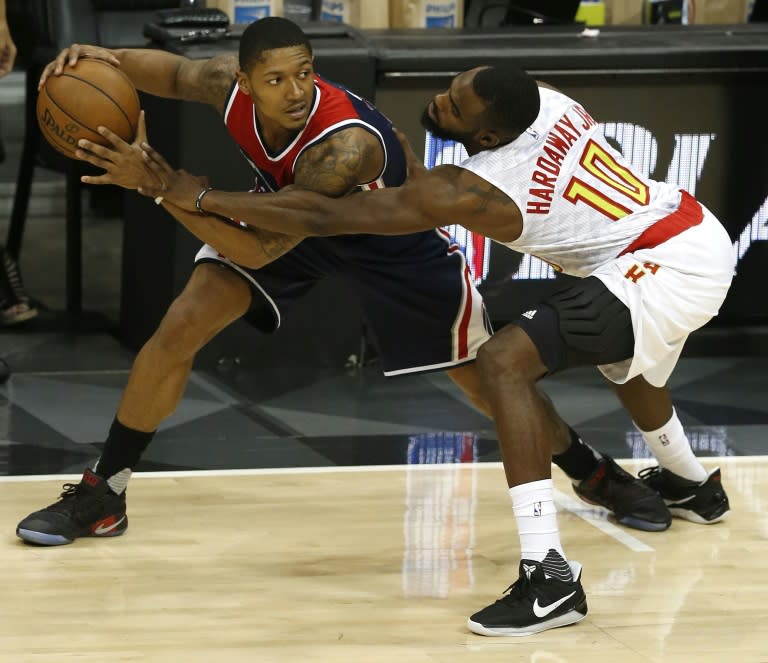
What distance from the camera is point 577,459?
424 centimetres

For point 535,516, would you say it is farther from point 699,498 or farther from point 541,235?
point 699,498

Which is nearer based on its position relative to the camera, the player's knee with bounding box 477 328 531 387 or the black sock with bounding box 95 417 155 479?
the player's knee with bounding box 477 328 531 387

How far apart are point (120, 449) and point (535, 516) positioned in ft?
3.98

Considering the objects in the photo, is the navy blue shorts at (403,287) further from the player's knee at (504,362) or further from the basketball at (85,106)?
the basketball at (85,106)

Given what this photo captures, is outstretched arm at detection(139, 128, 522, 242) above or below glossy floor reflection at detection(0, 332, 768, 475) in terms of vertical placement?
above

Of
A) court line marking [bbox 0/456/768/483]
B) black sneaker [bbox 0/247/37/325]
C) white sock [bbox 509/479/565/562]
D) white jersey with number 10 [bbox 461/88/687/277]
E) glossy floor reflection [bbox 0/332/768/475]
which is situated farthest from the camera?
black sneaker [bbox 0/247/37/325]

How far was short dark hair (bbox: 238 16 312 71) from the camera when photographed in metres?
3.60

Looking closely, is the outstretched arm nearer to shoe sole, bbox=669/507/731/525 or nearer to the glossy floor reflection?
shoe sole, bbox=669/507/731/525

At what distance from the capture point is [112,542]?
401 centimetres

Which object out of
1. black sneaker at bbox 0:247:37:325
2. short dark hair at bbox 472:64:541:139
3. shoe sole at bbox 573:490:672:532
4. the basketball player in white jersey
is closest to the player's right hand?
the basketball player in white jersey

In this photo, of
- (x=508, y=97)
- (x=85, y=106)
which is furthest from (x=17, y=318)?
(x=508, y=97)

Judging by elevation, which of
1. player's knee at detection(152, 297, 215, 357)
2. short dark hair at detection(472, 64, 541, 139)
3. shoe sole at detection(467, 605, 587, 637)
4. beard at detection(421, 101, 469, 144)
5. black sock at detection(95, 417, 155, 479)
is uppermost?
short dark hair at detection(472, 64, 541, 139)

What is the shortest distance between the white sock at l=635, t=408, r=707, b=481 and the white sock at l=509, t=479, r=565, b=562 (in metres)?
0.81

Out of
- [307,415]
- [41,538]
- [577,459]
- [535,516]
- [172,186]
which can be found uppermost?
[172,186]
